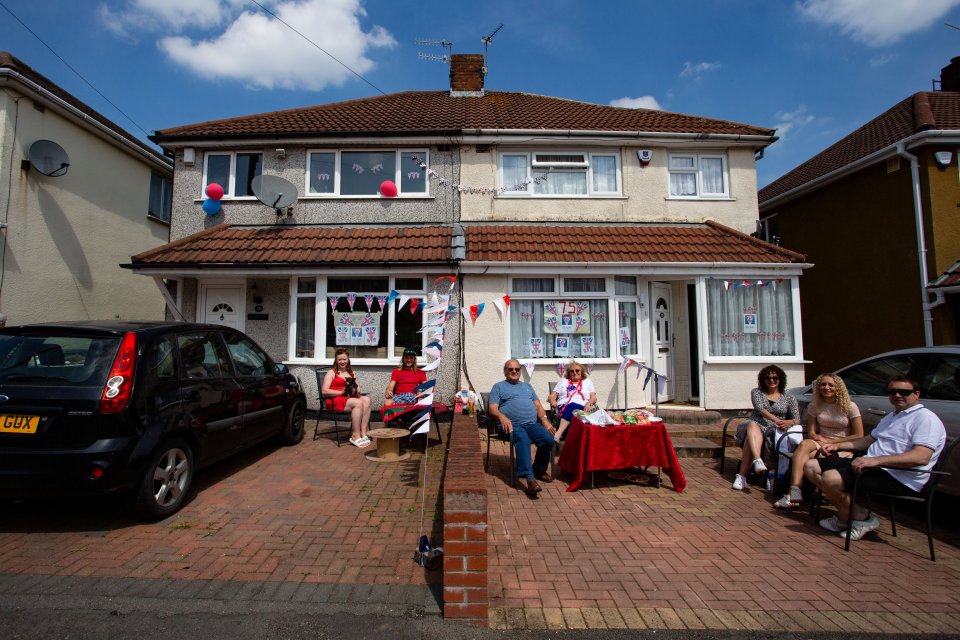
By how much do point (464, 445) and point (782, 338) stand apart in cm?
704

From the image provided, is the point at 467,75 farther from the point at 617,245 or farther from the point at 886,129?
the point at 886,129

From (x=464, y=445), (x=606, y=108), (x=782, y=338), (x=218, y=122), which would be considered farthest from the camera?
(x=606, y=108)

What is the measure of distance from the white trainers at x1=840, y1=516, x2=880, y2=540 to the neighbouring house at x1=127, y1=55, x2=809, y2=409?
416cm

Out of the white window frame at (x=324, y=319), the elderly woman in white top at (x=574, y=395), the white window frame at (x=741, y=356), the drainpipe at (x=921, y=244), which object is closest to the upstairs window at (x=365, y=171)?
the white window frame at (x=324, y=319)

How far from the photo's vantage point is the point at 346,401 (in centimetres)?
663

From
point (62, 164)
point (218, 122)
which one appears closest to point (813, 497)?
point (218, 122)

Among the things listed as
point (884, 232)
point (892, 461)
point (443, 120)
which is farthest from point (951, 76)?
point (892, 461)

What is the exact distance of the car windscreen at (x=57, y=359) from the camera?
367 cm

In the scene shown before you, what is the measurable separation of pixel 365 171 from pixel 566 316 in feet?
16.0

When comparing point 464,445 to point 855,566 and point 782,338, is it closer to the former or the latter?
point 855,566

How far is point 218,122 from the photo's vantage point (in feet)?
34.4

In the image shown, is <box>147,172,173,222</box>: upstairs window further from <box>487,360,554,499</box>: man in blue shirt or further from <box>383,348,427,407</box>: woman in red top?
<box>487,360,554,499</box>: man in blue shirt

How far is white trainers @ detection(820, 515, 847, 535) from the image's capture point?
404 cm

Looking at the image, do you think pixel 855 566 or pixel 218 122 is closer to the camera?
pixel 855 566
